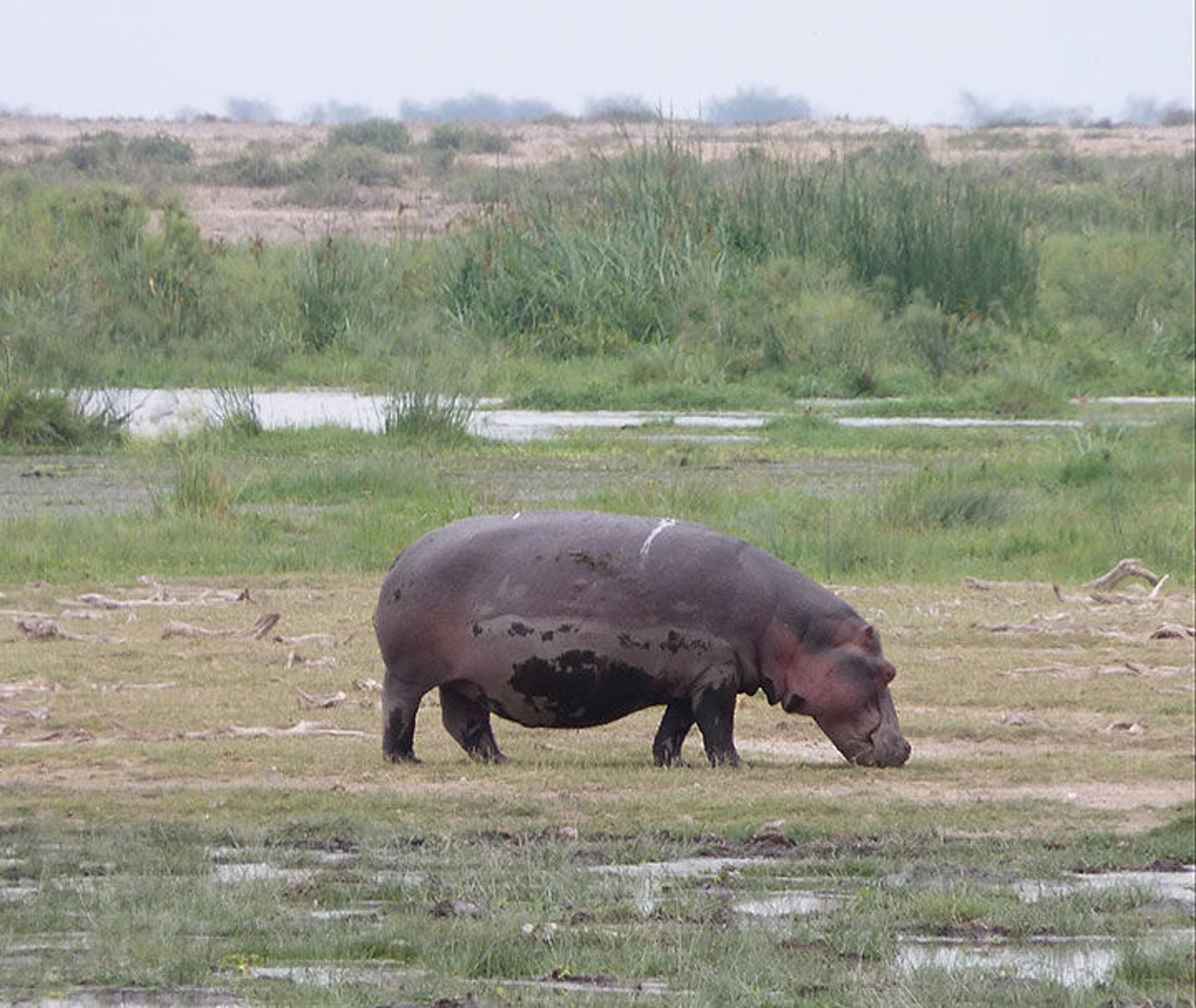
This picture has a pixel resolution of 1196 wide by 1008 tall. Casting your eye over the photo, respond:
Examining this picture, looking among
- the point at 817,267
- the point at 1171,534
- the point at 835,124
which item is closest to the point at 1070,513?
the point at 1171,534

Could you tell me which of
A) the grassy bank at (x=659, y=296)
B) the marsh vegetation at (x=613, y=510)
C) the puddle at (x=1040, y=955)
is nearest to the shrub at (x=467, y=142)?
the marsh vegetation at (x=613, y=510)

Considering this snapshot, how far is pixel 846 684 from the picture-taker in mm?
9203

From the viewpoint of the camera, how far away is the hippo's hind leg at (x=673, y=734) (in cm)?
917

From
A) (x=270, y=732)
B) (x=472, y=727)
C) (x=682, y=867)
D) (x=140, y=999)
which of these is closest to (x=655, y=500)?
(x=270, y=732)

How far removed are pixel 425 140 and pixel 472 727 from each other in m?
72.3

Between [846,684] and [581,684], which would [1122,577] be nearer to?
[846,684]

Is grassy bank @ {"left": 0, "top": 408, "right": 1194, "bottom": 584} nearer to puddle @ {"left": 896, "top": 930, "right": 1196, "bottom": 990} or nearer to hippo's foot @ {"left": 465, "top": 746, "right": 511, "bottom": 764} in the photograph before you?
hippo's foot @ {"left": 465, "top": 746, "right": 511, "bottom": 764}

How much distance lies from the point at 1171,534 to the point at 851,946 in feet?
35.0

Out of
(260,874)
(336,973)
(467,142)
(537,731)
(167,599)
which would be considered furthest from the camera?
(467,142)

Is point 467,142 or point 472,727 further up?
point 472,727

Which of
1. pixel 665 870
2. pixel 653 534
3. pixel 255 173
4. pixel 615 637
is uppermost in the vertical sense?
pixel 653 534

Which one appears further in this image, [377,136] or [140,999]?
[377,136]

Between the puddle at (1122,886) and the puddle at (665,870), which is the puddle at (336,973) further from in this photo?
the puddle at (1122,886)

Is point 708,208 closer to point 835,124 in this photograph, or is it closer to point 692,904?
point 692,904
